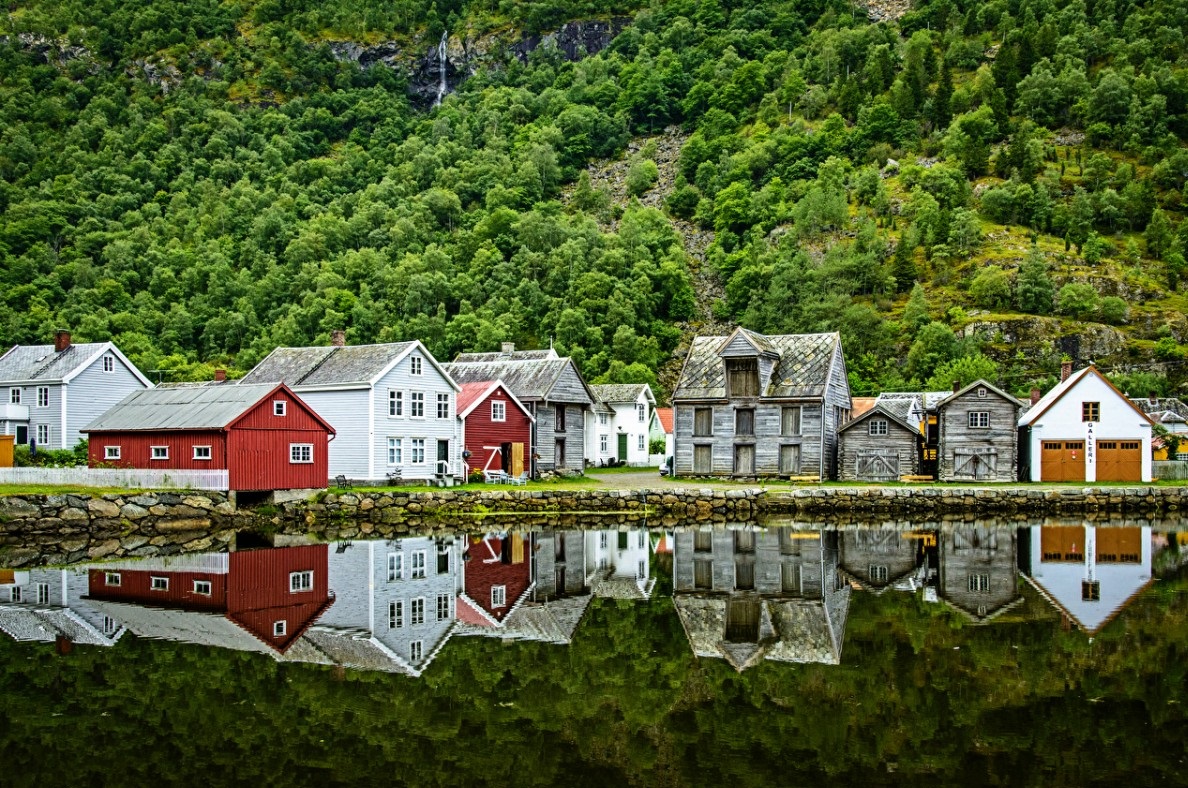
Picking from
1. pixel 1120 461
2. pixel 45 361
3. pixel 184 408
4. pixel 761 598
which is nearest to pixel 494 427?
pixel 184 408

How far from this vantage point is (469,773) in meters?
11.2

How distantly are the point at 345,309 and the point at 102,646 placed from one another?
10930cm

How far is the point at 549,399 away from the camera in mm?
56875

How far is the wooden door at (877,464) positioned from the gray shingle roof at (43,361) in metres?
40.7

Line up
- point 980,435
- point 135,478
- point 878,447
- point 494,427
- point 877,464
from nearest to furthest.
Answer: point 135,478
point 494,427
point 980,435
point 877,464
point 878,447

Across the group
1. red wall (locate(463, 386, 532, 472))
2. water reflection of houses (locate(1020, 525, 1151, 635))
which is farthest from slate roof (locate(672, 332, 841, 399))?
water reflection of houses (locate(1020, 525, 1151, 635))

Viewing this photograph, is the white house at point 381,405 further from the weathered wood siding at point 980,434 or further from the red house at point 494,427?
the weathered wood siding at point 980,434

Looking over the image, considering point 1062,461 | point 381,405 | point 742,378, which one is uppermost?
point 742,378

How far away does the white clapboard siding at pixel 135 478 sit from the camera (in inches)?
1576

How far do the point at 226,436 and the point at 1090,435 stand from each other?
4231 cm

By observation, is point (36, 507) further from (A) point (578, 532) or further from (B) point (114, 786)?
(B) point (114, 786)

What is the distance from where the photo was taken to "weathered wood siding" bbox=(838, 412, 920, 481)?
54.8m

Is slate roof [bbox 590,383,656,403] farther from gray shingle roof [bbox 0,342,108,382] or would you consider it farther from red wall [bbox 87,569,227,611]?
red wall [bbox 87,569,227,611]

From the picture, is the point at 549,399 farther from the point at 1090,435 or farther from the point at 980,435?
the point at 1090,435
